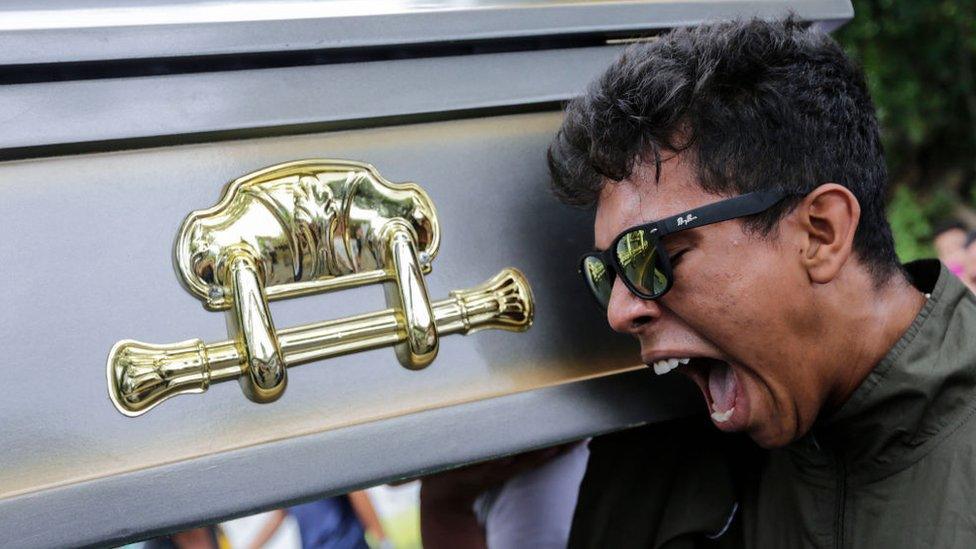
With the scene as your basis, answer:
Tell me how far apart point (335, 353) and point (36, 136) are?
0.43 meters

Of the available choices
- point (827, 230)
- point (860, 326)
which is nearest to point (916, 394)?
point (860, 326)

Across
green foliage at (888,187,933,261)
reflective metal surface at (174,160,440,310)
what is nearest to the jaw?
reflective metal surface at (174,160,440,310)

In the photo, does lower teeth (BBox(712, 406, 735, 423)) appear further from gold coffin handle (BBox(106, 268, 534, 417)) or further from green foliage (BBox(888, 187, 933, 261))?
green foliage (BBox(888, 187, 933, 261))

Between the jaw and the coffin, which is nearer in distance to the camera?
the coffin

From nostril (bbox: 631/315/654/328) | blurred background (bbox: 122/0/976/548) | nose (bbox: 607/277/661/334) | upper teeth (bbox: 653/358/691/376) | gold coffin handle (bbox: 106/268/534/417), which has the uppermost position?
blurred background (bbox: 122/0/976/548)

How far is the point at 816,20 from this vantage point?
168 cm

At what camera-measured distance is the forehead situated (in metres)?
1.40

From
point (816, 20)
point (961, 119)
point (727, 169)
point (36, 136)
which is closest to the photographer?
point (36, 136)

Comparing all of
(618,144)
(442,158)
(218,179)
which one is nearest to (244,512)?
(218,179)

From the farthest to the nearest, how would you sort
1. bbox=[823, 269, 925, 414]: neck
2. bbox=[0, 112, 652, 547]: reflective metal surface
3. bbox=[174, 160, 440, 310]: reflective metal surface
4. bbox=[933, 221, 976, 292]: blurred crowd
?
bbox=[933, 221, 976, 292]: blurred crowd < bbox=[823, 269, 925, 414]: neck < bbox=[174, 160, 440, 310]: reflective metal surface < bbox=[0, 112, 652, 547]: reflective metal surface

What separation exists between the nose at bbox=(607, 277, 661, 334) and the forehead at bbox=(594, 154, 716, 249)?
0.07 m

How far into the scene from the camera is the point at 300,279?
4.25ft

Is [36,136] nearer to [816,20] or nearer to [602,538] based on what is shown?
[602,538]

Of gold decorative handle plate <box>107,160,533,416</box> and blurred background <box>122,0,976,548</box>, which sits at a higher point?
blurred background <box>122,0,976,548</box>
